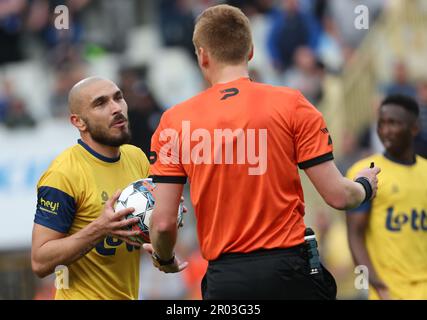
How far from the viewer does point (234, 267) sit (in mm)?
4484

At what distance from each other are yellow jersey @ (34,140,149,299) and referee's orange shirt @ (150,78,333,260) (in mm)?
1138

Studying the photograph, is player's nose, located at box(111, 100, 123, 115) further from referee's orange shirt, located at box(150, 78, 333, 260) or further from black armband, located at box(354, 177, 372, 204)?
black armband, located at box(354, 177, 372, 204)

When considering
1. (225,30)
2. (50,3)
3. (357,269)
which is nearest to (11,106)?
(50,3)

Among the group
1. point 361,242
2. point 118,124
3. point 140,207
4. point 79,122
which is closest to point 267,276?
point 140,207

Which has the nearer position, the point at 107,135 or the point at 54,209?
the point at 54,209

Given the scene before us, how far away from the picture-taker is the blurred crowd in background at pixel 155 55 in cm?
1184

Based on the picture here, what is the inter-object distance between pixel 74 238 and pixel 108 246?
35 cm

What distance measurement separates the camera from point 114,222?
5203 millimetres

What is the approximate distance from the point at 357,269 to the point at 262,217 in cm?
331

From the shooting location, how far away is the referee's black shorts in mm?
4438

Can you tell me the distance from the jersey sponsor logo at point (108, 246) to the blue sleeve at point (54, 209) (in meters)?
0.26

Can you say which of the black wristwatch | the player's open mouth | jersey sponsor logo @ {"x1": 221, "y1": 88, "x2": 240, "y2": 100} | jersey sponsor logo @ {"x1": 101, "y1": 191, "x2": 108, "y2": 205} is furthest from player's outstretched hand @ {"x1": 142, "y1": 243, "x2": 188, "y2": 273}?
jersey sponsor logo @ {"x1": 221, "y1": 88, "x2": 240, "y2": 100}

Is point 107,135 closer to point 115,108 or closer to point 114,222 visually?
point 115,108
